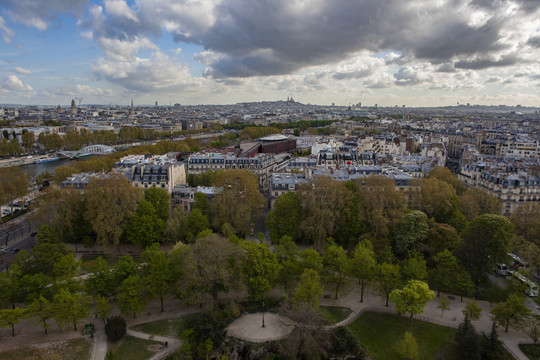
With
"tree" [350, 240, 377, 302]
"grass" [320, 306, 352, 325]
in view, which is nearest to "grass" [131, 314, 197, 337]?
"grass" [320, 306, 352, 325]

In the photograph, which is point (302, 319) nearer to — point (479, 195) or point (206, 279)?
point (206, 279)

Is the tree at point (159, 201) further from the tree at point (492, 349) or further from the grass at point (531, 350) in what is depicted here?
the grass at point (531, 350)

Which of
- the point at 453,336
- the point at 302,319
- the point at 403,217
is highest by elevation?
the point at 403,217

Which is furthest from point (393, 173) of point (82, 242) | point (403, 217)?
point (82, 242)

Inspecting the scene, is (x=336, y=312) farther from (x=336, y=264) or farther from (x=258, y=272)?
(x=258, y=272)

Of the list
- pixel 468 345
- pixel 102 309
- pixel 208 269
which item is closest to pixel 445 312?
pixel 468 345
